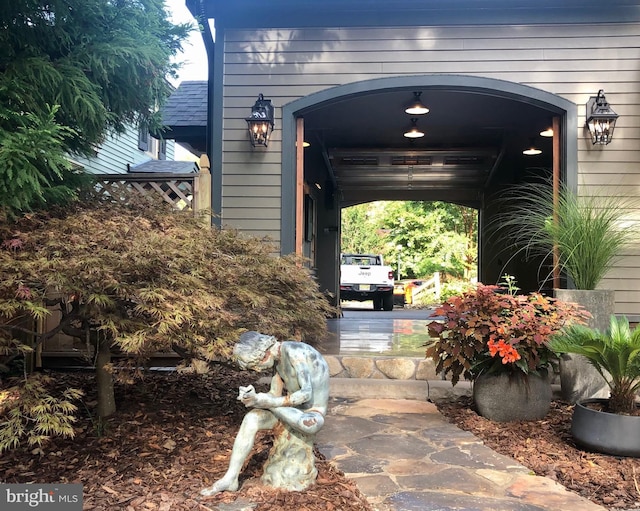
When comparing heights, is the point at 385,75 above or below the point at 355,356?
above

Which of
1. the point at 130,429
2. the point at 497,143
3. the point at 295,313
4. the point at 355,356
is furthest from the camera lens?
the point at 497,143

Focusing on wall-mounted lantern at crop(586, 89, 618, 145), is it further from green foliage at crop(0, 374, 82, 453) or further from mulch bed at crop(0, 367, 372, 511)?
green foliage at crop(0, 374, 82, 453)

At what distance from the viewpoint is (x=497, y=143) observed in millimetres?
8117

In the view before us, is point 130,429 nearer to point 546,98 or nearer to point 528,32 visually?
point 546,98

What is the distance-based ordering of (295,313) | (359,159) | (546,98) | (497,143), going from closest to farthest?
(295,313), (546,98), (497,143), (359,159)

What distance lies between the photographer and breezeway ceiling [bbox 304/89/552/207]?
6.20 meters

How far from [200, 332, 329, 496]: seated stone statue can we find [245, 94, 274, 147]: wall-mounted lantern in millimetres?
2984

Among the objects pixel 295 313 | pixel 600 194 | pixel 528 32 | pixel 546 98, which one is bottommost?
pixel 295 313

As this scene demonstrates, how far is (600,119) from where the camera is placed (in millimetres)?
4652

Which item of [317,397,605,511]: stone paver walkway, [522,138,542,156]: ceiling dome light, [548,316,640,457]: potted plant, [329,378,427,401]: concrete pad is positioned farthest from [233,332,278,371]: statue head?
[522,138,542,156]: ceiling dome light

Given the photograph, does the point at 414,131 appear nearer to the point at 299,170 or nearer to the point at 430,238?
the point at 299,170

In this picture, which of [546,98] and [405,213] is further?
[405,213]

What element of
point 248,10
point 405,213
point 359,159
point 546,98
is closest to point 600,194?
point 546,98

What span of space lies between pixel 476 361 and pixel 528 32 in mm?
3334
